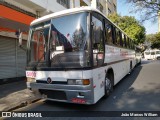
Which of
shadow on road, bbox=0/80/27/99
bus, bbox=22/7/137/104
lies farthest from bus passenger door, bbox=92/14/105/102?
shadow on road, bbox=0/80/27/99

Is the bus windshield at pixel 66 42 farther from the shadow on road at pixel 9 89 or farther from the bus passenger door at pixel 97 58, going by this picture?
the shadow on road at pixel 9 89

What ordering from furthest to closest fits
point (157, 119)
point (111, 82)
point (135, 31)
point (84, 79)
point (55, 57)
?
point (135, 31) → point (111, 82) → point (55, 57) → point (84, 79) → point (157, 119)

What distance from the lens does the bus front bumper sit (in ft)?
17.2

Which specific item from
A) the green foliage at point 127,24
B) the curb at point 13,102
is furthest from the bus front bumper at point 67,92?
the green foliage at point 127,24

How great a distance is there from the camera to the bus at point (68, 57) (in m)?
5.30

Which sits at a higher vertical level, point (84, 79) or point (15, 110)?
point (84, 79)

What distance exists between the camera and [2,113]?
5.84 metres

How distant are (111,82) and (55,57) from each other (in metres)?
2.71

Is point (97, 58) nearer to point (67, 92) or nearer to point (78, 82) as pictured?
point (78, 82)

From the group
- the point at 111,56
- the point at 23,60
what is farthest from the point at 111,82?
the point at 23,60

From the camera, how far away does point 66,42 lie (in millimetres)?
5703

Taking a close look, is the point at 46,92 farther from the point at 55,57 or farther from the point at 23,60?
the point at 23,60

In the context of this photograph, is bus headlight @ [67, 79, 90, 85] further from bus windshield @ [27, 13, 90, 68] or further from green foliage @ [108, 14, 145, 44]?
green foliage @ [108, 14, 145, 44]

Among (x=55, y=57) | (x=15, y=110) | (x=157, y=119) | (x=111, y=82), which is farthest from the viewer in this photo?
(x=111, y=82)
